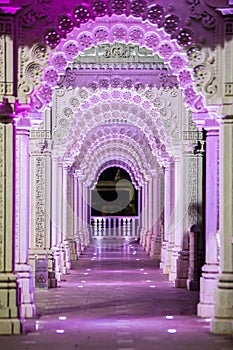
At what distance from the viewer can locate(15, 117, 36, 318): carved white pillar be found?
43.3ft

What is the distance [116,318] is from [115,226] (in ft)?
121

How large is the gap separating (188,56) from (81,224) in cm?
2187

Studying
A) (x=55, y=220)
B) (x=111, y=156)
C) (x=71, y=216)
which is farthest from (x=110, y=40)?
(x=111, y=156)

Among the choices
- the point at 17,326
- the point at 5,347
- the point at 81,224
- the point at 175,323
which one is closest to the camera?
the point at 5,347

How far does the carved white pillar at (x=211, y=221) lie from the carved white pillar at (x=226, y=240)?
5.43 feet

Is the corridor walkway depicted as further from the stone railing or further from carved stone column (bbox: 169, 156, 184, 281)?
the stone railing

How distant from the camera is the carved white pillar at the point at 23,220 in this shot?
13203mm

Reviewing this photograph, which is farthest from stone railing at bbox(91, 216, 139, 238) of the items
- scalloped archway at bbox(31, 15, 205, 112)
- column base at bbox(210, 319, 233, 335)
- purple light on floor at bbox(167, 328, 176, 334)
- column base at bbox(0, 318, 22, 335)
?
column base at bbox(0, 318, 22, 335)

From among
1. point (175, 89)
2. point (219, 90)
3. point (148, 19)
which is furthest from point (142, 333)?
point (175, 89)

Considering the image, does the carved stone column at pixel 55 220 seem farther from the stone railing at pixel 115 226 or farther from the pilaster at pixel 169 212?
the stone railing at pixel 115 226

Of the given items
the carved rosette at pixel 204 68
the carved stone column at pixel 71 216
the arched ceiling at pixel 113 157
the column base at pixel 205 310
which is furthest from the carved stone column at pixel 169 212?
the carved rosette at pixel 204 68

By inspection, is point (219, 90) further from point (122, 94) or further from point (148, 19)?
point (122, 94)

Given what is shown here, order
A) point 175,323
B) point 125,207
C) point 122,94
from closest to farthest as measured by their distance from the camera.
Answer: point 175,323, point 122,94, point 125,207

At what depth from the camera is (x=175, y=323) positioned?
1243 cm
